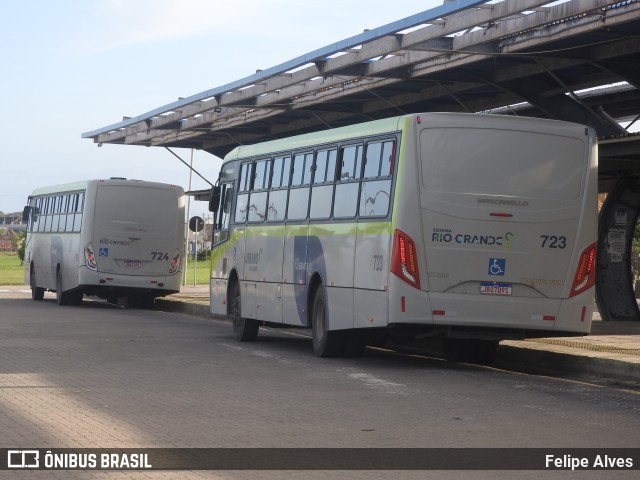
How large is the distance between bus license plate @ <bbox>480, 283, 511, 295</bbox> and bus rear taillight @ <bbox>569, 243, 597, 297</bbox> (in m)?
0.86

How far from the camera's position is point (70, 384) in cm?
1508

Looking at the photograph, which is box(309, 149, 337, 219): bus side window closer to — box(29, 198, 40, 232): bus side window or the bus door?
the bus door

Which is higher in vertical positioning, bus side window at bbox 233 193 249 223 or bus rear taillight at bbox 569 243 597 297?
bus side window at bbox 233 193 249 223

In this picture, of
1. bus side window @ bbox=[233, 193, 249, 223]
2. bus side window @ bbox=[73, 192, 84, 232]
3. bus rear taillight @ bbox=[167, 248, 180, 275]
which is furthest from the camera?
bus side window @ bbox=[73, 192, 84, 232]

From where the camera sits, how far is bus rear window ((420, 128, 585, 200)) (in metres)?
17.6

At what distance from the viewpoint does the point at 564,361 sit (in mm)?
18625

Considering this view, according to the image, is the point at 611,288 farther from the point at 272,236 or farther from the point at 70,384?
the point at 70,384

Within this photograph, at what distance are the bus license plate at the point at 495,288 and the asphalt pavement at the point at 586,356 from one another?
4.59 ft

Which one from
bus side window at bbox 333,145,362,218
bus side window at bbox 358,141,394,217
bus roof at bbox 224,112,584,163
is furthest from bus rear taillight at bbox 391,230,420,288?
bus side window at bbox 333,145,362,218

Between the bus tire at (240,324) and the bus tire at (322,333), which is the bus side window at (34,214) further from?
the bus tire at (322,333)

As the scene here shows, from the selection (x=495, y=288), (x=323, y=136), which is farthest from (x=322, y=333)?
(x=495, y=288)

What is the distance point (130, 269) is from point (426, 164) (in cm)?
1912

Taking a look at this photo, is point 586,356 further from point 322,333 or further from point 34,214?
point 34,214

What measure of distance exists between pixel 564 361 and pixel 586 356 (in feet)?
2.02
